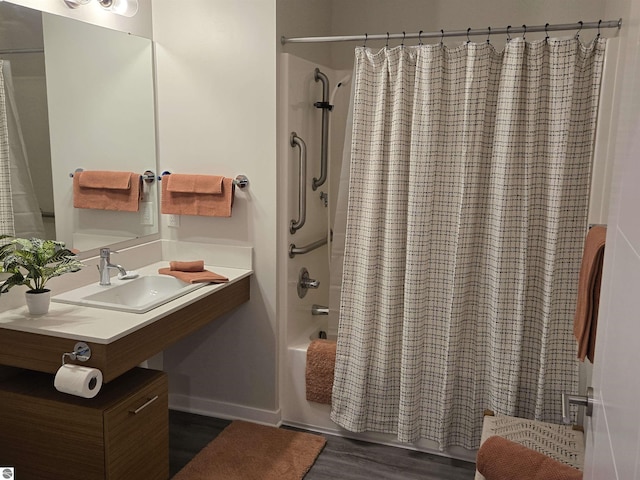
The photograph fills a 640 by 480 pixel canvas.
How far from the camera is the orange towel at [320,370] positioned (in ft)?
10.1

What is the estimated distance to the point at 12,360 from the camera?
2.26m

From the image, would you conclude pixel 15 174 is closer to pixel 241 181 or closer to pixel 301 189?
pixel 241 181

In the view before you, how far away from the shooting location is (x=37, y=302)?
90.8 inches

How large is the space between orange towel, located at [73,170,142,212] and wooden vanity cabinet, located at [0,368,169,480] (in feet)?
2.77

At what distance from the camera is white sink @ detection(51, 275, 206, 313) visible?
8.07ft

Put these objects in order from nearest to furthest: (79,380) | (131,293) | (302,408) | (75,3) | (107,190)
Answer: (79,380), (75,3), (131,293), (107,190), (302,408)

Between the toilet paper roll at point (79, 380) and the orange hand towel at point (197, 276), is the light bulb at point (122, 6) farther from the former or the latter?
the toilet paper roll at point (79, 380)

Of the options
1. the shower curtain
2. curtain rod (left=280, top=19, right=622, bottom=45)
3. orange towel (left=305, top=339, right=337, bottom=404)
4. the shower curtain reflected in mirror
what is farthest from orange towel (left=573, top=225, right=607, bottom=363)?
the shower curtain reflected in mirror

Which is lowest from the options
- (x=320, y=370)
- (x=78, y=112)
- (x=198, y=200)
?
(x=320, y=370)

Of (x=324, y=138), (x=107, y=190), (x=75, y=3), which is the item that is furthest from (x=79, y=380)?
(x=324, y=138)

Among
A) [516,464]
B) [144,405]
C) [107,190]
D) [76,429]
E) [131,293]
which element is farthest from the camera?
[107,190]

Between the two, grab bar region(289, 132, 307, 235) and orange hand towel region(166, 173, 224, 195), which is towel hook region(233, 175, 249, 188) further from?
grab bar region(289, 132, 307, 235)

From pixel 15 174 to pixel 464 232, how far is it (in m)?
1.91

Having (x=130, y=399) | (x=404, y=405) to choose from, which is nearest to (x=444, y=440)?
(x=404, y=405)
